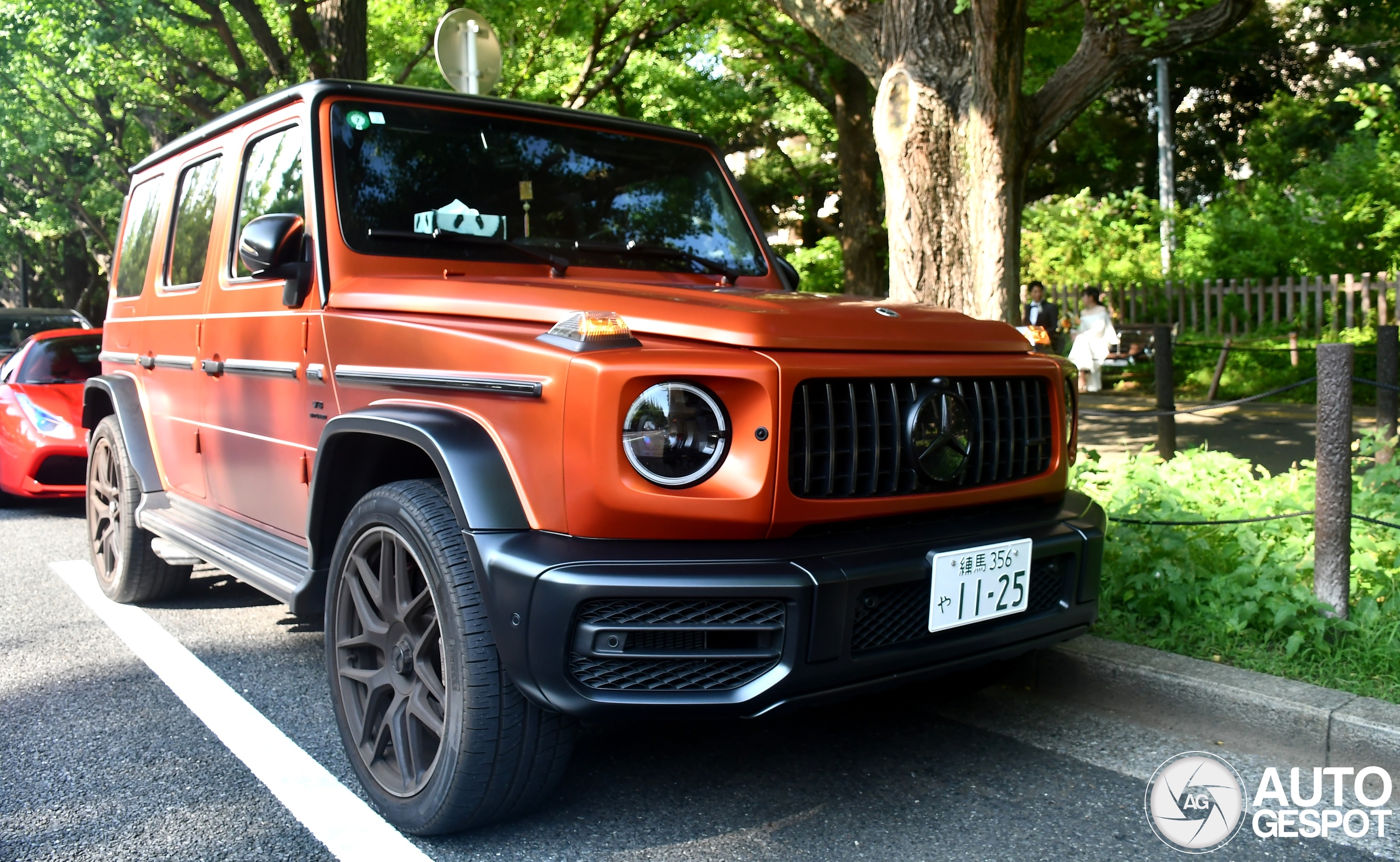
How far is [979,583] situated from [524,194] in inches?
80.7

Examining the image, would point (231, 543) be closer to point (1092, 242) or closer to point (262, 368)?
point (262, 368)

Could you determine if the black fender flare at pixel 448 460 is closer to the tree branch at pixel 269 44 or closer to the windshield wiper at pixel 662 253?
the windshield wiper at pixel 662 253

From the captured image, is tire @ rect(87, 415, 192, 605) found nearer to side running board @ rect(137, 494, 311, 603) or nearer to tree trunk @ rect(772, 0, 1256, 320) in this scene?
side running board @ rect(137, 494, 311, 603)

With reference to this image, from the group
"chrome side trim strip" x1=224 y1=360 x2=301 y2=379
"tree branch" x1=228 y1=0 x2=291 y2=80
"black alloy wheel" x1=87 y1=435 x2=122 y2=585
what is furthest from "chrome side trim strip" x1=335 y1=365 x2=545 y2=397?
"tree branch" x1=228 y1=0 x2=291 y2=80

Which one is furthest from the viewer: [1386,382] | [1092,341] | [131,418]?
[1092,341]

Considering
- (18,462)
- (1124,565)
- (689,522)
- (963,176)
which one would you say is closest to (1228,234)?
(963,176)

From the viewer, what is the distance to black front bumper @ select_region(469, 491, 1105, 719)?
247cm

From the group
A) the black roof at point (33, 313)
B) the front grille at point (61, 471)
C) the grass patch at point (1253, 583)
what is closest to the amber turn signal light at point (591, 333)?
the grass patch at point (1253, 583)

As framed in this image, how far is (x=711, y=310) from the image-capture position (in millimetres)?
2748

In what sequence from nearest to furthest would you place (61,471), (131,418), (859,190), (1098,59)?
(131,418)
(1098,59)
(61,471)
(859,190)

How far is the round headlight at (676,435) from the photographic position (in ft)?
8.36

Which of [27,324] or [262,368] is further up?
[27,324]

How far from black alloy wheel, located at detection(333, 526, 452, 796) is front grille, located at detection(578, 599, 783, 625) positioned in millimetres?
519

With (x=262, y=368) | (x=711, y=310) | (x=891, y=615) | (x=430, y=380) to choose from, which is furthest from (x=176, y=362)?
(x=891, y=615)
